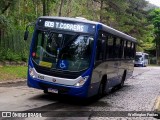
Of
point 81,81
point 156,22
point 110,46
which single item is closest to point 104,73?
point 110,46

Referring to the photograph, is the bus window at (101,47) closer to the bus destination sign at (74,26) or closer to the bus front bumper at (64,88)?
the bus destination sign at (74,26)

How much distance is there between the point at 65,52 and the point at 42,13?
84.7ft

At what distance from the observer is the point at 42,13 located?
38.4m

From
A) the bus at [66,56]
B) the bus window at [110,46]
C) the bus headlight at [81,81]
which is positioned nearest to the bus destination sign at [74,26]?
the bus at [66,56]

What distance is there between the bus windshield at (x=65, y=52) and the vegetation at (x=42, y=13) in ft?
39.4

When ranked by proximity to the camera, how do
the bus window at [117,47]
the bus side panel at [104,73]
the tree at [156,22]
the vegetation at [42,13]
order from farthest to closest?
the tree at [156,22] → the vegetation at [42,13] → the bus window at [117,47] → the bus side panel at [104,73]

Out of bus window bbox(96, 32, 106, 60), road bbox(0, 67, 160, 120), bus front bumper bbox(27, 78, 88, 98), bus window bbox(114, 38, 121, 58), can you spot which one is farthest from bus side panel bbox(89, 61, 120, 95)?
road bbox(0, 67, 160, 120)

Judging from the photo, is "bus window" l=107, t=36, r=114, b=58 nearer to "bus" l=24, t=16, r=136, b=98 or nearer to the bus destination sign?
"bus" l=24, t=16, r=136, b=98

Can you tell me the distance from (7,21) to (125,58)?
9.04 m

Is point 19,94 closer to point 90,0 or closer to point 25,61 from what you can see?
point 25,61

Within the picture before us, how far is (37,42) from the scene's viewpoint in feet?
45.3

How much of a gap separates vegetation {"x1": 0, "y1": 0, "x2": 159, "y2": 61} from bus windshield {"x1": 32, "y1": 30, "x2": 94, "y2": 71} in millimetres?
12023

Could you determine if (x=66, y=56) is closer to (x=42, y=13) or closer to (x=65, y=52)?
(x=65, y=52)

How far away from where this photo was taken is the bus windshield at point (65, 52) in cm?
1309
